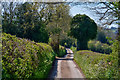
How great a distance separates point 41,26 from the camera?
1113 cm

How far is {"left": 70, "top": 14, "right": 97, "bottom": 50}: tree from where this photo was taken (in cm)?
1103

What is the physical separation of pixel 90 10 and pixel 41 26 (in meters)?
6.98

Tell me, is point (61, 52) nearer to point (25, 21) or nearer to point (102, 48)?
point (25, 21)

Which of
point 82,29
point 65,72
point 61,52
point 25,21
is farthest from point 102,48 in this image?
point 61,52

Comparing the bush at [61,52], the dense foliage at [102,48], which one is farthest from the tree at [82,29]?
the bush at [61,52]

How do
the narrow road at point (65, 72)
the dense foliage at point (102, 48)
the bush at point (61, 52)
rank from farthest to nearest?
1. the bush at point (61, 52)
2. the narrow road at point (65, 72)
3. the dense foliage at point (102, 48)

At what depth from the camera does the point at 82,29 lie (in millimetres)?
11531

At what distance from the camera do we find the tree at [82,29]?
36.2 ft

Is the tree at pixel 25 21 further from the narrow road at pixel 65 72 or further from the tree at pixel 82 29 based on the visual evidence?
the narrow road at pixel 65 72

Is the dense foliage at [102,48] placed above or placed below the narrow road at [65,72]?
above

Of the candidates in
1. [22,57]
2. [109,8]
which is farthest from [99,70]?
[22,57]

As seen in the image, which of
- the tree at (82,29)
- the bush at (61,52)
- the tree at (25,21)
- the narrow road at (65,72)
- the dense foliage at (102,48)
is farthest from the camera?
the bush at (61,52)

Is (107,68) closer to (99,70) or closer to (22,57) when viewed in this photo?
(99,70)

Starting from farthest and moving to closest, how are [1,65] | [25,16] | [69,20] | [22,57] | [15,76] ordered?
[69,20]
[25,16]
[22,57]
[15,76]
[1,65]
